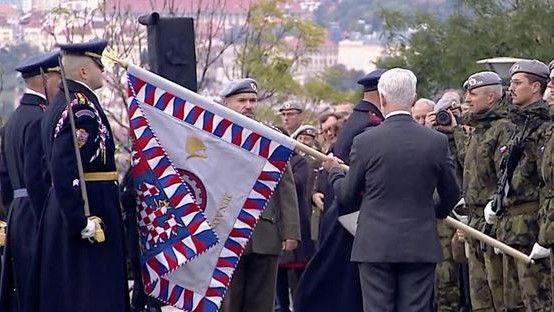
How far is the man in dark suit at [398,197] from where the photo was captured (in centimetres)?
949

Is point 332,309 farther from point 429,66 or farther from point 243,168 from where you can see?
point 429,66

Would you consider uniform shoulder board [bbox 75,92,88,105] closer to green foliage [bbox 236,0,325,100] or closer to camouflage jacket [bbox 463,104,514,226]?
camouflage jacket [bbox 463,104,514,226]

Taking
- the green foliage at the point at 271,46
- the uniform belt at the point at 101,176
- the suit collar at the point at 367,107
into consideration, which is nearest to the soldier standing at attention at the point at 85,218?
the uniform belt at the point at 101,176

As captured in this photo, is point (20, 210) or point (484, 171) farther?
point (484, 171)

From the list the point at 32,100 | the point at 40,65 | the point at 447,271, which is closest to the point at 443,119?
the point at 447,271

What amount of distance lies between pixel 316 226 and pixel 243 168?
13.8 ft

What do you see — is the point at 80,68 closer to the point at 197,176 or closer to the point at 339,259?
the point at 197,176

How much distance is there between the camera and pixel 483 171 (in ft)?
39.0

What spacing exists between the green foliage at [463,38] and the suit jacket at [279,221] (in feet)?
32.4

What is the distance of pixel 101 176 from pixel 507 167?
297cm

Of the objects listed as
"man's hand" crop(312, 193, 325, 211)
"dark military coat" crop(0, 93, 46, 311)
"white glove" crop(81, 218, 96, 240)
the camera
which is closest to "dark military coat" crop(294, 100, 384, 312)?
"white glove" crop(81, 218, 96, 240)

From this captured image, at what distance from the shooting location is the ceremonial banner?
10.1 metres

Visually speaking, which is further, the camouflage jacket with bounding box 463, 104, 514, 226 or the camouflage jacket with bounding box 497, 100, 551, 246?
the camouflage jacket with bounding box 463, 104, 514, 226

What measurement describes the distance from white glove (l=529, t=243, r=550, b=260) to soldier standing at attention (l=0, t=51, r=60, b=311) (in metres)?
3.33
